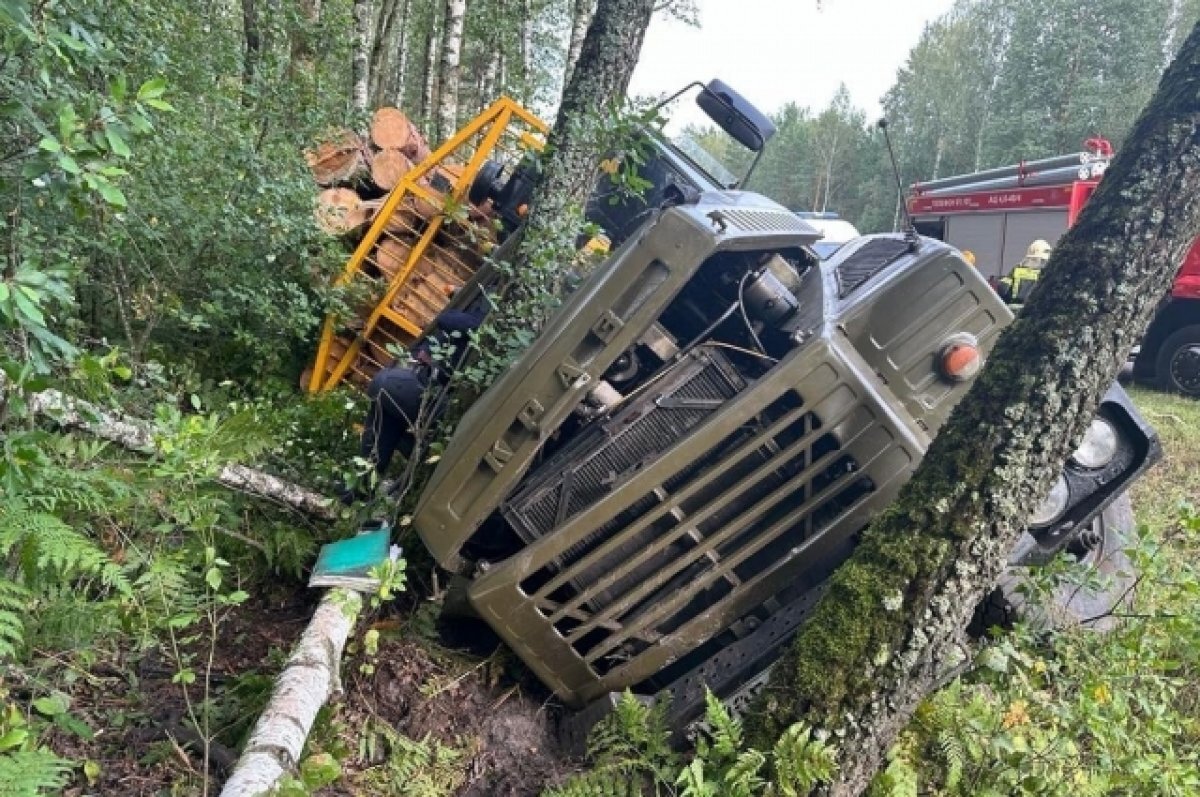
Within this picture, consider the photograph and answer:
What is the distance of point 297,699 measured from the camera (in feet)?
7.03

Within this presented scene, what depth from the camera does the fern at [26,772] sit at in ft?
5.14

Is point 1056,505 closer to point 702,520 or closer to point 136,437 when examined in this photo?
point 702,520

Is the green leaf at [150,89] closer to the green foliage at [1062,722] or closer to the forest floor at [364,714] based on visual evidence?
the forest floor at [364,714]

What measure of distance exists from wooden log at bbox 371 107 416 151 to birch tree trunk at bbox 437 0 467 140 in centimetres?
154

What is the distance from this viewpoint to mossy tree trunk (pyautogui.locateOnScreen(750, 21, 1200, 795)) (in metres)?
2.12

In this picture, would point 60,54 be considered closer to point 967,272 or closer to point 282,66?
point 967,272

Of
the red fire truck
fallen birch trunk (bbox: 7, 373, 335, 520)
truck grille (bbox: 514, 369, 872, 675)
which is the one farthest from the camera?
the red fire truck

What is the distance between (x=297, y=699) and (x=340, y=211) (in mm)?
5062

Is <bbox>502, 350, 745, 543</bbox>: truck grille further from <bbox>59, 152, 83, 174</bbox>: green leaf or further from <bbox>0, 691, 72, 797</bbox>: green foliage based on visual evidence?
<bbox>59, 152, 83, 174</bbox>: green leaf

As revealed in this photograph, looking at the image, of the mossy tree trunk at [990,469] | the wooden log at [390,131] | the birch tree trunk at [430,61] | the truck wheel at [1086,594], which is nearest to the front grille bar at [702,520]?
the mossy tree trunk at [990,469]

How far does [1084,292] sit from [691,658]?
5.70 ft

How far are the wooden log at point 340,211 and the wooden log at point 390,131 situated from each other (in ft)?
2.88

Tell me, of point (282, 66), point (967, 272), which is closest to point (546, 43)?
point (282, 66)

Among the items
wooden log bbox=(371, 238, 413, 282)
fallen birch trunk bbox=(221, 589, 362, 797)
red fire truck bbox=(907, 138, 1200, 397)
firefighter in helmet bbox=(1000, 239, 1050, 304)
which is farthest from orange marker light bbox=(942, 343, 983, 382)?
firefighter in helmet bbox=(1000, 239, 1050, 304)
